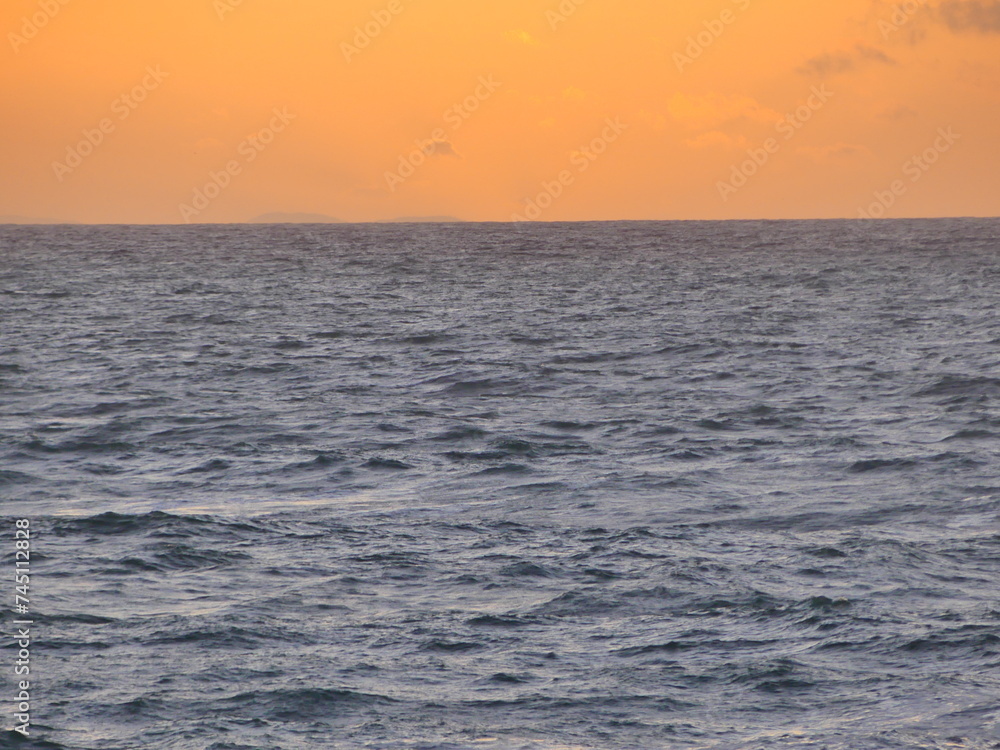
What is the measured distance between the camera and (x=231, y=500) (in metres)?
20.2

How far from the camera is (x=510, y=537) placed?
18.1 meters

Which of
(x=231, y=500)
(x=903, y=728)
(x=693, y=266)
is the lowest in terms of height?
(x=903, y=728)

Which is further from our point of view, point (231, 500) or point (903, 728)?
point (231, 500)

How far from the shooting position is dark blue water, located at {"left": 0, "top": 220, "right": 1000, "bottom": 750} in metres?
12.0

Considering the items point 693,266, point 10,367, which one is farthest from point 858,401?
point 693,266

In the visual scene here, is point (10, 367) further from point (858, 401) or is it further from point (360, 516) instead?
point (858, 401)

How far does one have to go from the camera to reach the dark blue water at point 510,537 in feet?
39.4

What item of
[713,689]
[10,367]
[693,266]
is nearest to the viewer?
[713,689]

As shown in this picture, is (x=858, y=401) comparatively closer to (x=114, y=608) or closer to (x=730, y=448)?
(x=730, y=448)

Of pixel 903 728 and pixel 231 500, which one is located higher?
pixel 231 500

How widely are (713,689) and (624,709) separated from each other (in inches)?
40.8

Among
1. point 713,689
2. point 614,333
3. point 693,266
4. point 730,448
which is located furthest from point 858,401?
point 693,266

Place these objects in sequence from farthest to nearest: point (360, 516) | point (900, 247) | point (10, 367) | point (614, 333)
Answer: point (900, 247) → point (614, 333) → point (10, 367) → point (360, 516)

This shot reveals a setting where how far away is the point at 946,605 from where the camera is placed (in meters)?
14.9
